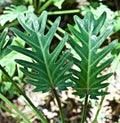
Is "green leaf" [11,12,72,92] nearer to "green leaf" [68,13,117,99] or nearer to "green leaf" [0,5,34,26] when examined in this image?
"green leaf" [68,13,117,99]

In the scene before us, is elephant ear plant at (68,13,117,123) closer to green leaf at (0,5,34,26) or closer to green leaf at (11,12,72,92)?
green leaf at (11,12,72,92)

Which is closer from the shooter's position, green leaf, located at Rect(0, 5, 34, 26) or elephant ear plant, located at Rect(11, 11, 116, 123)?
elephant ear plant, located at Rect(11, 11, 116, 123)

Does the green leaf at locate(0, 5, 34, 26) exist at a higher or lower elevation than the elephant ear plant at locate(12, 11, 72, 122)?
higher

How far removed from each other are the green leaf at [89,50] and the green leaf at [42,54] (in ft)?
0.15

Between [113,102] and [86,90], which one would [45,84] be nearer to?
[86,90]

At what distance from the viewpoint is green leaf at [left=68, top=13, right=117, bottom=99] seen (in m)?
1.33

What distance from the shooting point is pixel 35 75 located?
137cm

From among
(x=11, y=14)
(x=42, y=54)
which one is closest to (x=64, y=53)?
(x=42, y=54)

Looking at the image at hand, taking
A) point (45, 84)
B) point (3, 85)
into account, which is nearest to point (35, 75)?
point (45, 84)

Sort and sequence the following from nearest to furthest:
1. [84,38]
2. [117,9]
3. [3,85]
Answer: [84,38] < [3,85] < [117,9]

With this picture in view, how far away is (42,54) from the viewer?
1356 millimetres

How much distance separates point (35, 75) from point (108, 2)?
139cm

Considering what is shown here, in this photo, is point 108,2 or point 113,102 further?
point 108,2

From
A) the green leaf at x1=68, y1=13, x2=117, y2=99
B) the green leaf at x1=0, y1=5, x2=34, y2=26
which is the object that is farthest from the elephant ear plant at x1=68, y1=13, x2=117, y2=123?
the green leaf at x1=0, y1=5, x2=34, y2=26
